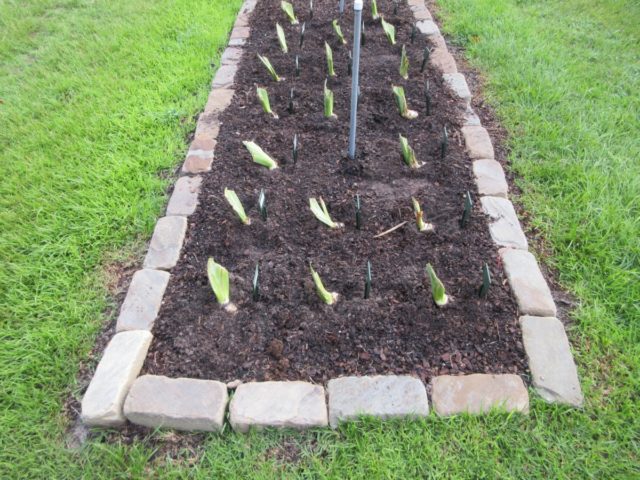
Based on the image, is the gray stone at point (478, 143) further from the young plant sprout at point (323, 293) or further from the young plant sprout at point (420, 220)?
the young plant sprout at point (323, 293)

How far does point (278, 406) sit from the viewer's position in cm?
162

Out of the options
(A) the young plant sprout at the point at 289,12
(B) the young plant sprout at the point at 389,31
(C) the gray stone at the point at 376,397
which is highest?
(A) the young plant sprout at the point at 289,12

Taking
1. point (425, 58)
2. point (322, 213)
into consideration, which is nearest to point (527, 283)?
point (322, 213)

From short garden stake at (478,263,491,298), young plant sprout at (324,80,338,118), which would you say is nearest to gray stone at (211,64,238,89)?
young plant sprout at (324,80,338,118)

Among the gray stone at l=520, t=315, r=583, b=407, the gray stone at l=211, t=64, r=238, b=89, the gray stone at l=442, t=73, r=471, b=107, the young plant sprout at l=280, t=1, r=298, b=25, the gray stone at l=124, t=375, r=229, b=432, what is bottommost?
the gray stone at l=520, t=315, r=583, b=407

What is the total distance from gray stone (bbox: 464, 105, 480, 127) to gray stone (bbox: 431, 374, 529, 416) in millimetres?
1620

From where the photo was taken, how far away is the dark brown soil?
5.84 ft

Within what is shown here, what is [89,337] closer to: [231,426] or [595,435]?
[231,426]

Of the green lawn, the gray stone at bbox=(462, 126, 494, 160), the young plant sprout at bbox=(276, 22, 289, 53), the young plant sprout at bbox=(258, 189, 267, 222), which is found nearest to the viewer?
the green lawn

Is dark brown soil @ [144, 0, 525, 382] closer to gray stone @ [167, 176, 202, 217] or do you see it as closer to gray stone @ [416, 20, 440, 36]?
gray stone @ [167, 176, 202, 217]

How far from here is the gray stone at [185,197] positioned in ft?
7.69

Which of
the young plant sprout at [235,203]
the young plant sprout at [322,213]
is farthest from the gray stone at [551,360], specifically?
the young plant sprout at [235,203]

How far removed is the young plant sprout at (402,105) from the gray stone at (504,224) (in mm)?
780

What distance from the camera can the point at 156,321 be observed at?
6.26 feet
